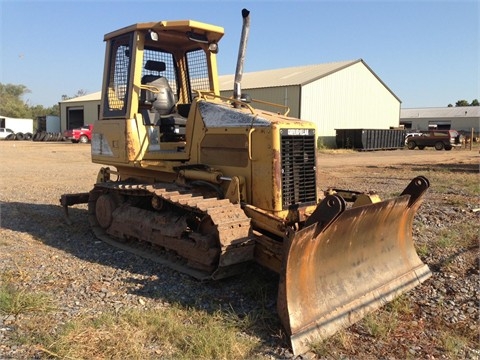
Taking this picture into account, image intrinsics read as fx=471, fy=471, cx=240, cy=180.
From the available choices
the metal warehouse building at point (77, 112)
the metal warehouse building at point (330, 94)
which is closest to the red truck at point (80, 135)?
the metal warehouse building at point (330, 94)

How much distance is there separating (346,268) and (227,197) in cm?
159

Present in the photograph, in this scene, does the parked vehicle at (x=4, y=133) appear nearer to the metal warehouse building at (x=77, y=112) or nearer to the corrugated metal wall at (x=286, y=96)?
the metal warehouse building at (x=77, y=112)

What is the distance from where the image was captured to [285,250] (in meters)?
4.07

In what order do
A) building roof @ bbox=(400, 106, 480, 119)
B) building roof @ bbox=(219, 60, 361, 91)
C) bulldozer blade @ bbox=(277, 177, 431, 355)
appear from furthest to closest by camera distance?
building roof @ bbox=(400, 106, 480, 119) → building roof @ bbox=(219, 60, 361, 91) → bulldozer blade @ bbox=(277, 177, 431, 355)

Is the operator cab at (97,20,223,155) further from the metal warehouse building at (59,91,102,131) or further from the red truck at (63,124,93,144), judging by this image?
the metal warehouse building at (59,91,102,131)

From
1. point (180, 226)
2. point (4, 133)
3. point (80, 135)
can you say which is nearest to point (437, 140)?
point (80, 135)

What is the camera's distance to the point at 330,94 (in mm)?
36031

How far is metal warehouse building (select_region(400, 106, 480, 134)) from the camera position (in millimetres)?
66312

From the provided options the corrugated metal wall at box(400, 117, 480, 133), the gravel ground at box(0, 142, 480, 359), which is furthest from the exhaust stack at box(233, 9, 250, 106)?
the corrugated metal wall at box(400, 117, 480, 133)

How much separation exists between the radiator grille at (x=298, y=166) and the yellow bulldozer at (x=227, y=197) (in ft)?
0.05

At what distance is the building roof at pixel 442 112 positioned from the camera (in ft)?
225

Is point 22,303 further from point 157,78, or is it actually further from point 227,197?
point 157,78

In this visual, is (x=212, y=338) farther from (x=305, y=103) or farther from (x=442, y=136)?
(x=442, y=136)

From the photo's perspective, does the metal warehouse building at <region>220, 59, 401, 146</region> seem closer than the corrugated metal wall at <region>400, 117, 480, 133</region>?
Yes
